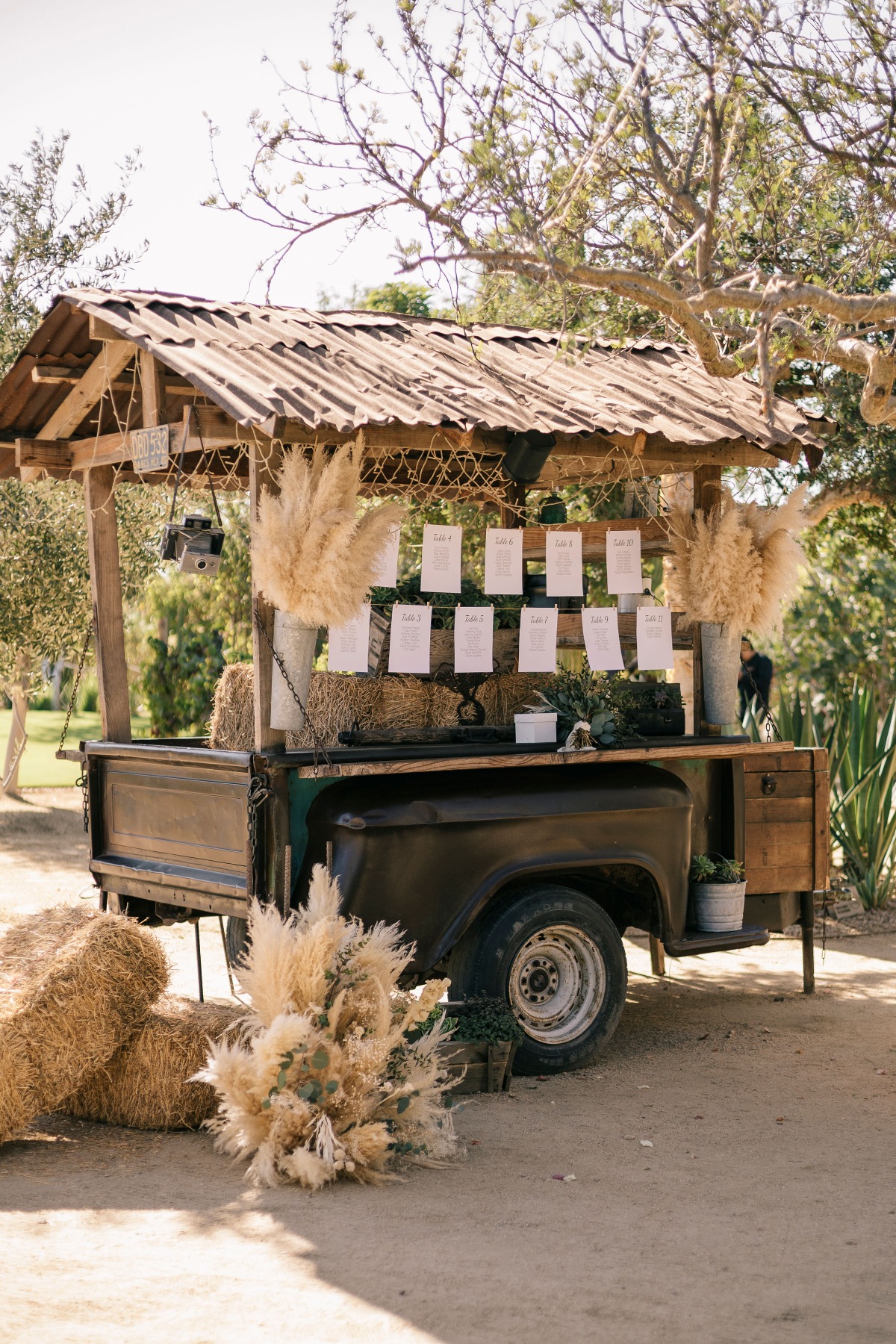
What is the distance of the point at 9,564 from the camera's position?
523 inches

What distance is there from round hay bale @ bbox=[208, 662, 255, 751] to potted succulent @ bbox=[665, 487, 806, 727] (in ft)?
7.59

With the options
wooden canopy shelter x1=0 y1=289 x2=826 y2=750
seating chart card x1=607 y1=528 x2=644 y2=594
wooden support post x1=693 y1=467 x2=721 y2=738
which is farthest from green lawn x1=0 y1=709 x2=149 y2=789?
wooden support post x1=693 y1=467 x2=721 y2=738

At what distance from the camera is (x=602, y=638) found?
706 cm

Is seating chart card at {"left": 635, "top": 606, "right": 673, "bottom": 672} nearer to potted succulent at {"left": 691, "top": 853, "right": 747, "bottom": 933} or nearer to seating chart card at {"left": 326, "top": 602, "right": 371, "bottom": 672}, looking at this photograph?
potted succulent at {"left": 691, "top": 853, "right": 747, "bottom": 933}

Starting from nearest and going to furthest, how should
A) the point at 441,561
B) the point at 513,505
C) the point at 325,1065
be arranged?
the point at 325,1065 < the point at 441,561 < the point at 513,505

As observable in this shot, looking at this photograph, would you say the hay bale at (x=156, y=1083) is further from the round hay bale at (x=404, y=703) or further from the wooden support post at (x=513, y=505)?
the wooden support post at (x=513, y=505)

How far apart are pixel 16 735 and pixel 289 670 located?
438 inches

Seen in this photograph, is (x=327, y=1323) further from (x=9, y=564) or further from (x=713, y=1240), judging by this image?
(x=9, y=564)

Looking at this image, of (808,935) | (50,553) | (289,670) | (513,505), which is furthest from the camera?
(50,553)

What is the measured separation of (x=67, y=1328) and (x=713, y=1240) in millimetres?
1905

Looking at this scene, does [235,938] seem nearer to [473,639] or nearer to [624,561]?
[473,639]

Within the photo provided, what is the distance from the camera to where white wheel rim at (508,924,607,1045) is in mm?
6285

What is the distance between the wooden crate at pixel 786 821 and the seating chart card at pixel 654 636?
72cm

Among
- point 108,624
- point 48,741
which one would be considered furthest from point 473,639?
point 48,741
